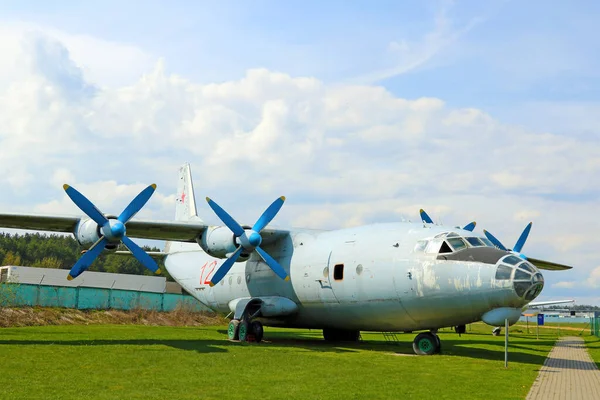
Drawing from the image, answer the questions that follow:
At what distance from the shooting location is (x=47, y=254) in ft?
420

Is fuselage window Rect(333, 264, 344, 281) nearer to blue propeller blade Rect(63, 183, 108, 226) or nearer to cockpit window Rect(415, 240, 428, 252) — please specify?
cockpit window Rect(415, 240, 428, 252)

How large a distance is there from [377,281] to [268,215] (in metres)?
5.98

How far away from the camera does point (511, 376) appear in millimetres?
15453

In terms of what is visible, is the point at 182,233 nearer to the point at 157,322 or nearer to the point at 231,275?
the point at 231,275

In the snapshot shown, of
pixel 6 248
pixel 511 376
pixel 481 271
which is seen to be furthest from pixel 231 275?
pixel 6 248

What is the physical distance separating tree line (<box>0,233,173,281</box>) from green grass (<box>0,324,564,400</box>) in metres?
101

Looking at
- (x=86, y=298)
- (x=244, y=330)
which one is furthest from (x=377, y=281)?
(x=86, y=298)

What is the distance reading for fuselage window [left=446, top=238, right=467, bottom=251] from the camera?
1936 cm

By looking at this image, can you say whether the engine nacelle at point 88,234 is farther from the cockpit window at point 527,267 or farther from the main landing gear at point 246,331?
the cockpit window at point 527,267

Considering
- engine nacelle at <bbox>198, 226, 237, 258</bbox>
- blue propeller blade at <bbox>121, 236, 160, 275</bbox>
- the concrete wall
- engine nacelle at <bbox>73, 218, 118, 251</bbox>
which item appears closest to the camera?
blue propeller blade at <bbox>121, 236, 160, 275</bbox>

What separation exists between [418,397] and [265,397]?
303 cm

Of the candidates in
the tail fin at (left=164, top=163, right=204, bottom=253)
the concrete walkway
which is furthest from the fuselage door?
the tail fin at (left=164, top=163, right=204, bottom=253)

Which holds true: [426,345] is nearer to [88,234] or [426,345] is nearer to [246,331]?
[246,331]

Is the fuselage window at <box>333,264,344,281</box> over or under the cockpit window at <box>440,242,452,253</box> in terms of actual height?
under
